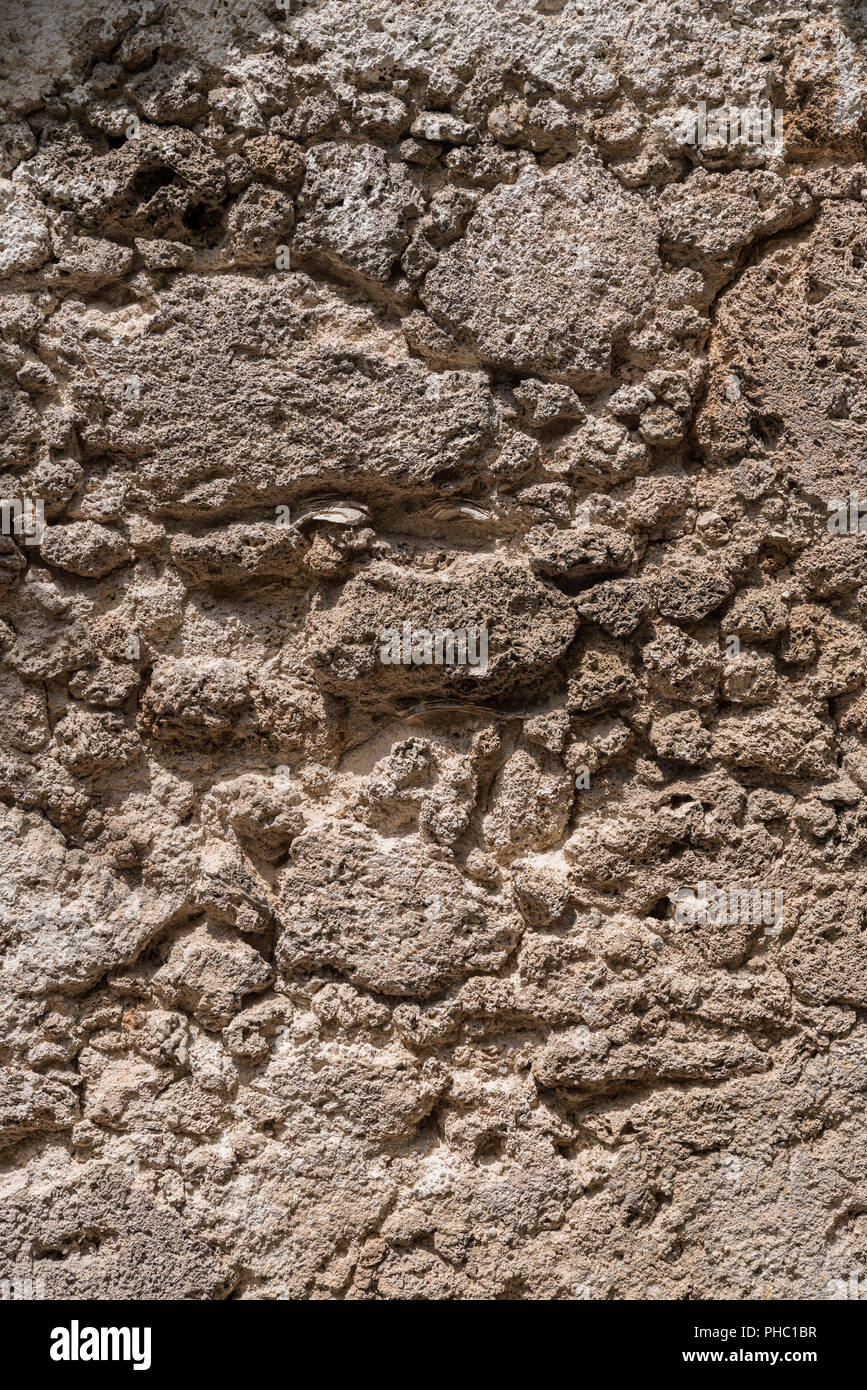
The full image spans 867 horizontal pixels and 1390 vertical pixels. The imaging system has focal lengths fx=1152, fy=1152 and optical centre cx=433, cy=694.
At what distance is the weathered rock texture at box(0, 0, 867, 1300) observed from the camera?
8.01 feet

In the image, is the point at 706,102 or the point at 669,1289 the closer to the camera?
the point at 669,1289

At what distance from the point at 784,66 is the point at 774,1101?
2288mm

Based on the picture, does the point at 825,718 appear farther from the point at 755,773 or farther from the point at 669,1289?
the point at 669,1289

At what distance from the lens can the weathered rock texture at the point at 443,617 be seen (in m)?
2.44

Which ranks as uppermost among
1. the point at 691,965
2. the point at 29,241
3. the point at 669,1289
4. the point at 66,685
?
the point at 29,241

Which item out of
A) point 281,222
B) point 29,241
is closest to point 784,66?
point 281,222

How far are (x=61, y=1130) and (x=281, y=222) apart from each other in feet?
6.59

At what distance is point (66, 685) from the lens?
2.53 meters

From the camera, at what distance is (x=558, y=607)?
2.53 m

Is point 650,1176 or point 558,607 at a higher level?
point 558,607

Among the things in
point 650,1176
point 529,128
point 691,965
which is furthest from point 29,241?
point 650,1176

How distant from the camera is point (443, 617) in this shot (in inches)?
98.7

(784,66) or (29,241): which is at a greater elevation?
(784,66)

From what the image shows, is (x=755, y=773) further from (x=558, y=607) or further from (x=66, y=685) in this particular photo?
(x=66, y=685)
